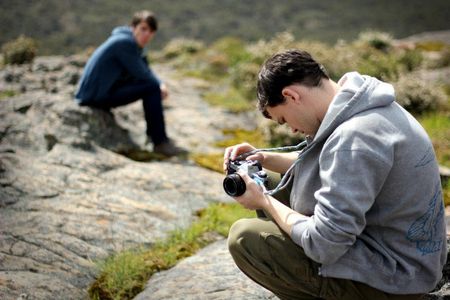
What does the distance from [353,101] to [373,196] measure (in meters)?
0.48

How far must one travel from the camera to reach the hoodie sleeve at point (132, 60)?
7242mm

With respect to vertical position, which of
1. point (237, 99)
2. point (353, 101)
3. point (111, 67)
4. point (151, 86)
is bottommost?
point (237, 99)

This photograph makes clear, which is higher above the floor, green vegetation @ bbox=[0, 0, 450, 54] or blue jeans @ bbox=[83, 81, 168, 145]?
blue jeans @ bbox=[83, 81, 168, 145]

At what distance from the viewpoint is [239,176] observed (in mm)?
2693

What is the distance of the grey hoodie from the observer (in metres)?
2.19

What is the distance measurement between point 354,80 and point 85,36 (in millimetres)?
138179

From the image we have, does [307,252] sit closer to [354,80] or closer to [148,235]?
[354,80]

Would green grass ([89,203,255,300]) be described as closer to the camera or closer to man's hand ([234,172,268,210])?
the camera


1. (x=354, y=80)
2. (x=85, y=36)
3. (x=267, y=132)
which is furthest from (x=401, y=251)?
(x=85, y=36)

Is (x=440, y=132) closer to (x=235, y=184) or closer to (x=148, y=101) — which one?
(x=148, y=101)

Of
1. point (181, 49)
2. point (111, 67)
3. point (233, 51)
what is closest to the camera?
point (111, 67)

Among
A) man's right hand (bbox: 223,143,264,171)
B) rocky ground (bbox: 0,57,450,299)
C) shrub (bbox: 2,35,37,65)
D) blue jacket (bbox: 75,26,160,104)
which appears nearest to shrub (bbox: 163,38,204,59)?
shrub (bbox: 2,35,37,65)

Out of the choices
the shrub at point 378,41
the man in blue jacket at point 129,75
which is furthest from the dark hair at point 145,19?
the shrub at point 378,41

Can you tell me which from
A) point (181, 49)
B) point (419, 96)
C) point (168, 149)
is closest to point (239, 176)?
point (168, 149)
